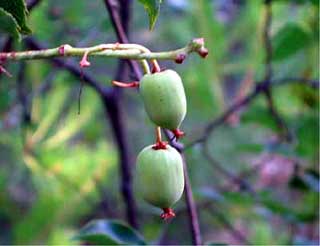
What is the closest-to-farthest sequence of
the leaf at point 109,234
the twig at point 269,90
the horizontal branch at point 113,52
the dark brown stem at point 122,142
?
1. the horizontal branch at point 113,52
2. the leaf at point 109,234
3. the twig at point 269,90
4. the dark brown stem at point 122,142

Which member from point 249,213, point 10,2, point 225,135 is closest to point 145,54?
point 10,2

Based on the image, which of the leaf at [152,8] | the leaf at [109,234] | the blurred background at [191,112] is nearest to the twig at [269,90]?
the blurred background at [191,112]

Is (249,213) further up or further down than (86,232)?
further down

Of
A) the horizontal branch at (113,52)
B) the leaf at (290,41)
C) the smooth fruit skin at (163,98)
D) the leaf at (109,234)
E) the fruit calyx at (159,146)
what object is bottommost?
the leaf at (109,234)

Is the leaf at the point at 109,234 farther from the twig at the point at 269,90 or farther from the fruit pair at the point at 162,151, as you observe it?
the twig at the point at 269,90

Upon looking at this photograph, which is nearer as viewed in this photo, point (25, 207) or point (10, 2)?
point (10, 2)

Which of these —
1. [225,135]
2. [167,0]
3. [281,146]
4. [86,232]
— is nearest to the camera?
[86,232]

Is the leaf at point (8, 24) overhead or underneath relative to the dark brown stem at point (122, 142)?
overhead

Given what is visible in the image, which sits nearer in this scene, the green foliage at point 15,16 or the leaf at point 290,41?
the green foliage at point 15,16

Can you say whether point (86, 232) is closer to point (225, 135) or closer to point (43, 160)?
point (43, 160)
